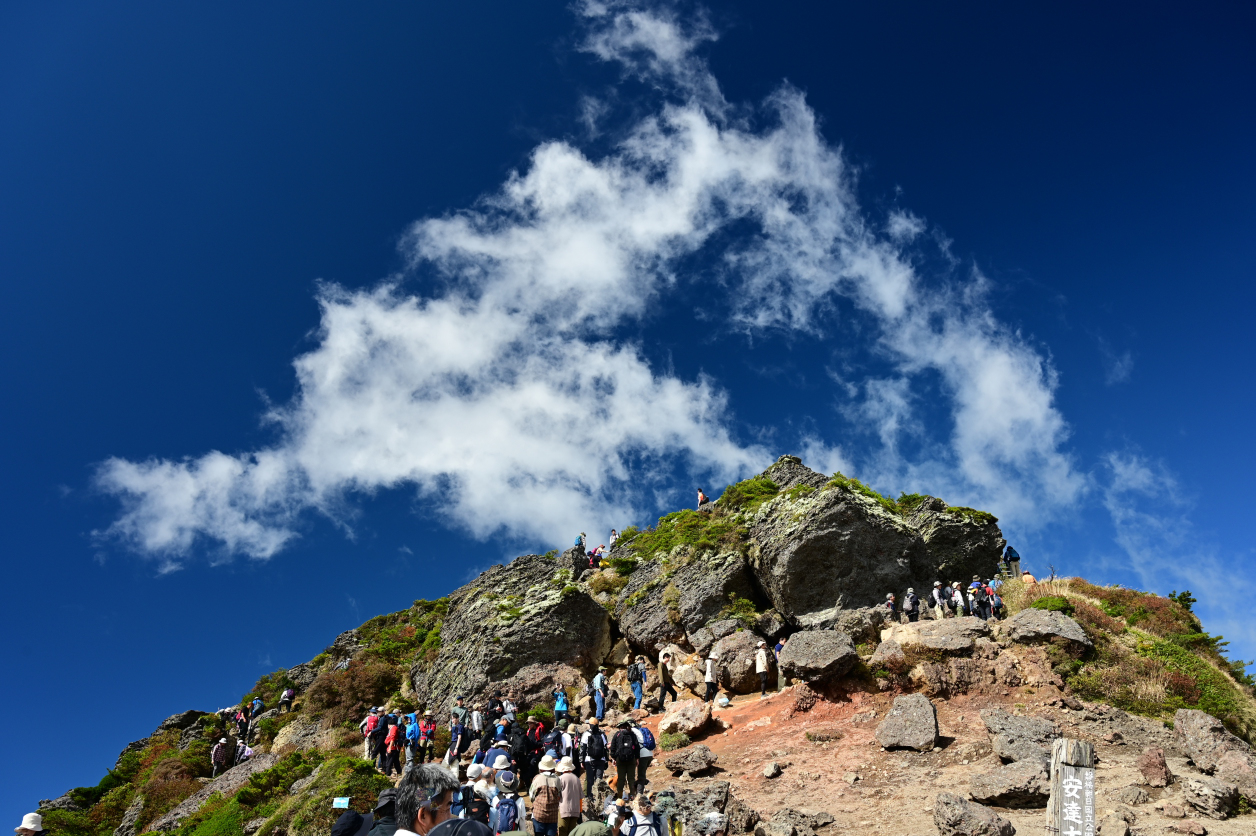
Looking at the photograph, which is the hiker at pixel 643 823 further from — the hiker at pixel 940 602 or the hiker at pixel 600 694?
the hiker at pixel 940 602

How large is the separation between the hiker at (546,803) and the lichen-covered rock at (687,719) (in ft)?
29.9

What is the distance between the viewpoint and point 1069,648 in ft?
61.4

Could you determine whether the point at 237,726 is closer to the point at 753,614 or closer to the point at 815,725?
the point at 753,614

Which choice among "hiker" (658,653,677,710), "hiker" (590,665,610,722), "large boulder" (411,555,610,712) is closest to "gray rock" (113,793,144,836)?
"large boulder" (411,555,610,712)

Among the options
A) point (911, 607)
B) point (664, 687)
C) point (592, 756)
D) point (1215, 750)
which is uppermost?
point (911, 607)

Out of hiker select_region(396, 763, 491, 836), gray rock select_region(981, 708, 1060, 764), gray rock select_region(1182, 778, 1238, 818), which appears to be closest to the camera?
hiker select_region(396, 763, 491, 836)

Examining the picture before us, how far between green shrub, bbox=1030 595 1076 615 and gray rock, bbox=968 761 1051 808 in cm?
952

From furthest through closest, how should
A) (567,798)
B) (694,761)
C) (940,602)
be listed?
(940,602) → (694,761) → (567,798)

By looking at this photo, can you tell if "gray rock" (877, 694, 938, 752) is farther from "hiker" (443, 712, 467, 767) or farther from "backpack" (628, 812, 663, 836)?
"hiker" (443, 712, 467, 767)

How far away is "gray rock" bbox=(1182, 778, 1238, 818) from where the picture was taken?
11.6 metres

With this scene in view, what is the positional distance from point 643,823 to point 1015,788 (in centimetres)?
766

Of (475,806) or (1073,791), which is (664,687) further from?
(1073,791)

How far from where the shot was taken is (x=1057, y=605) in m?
21.2

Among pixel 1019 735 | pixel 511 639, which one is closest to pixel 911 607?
pixel 1019 735
